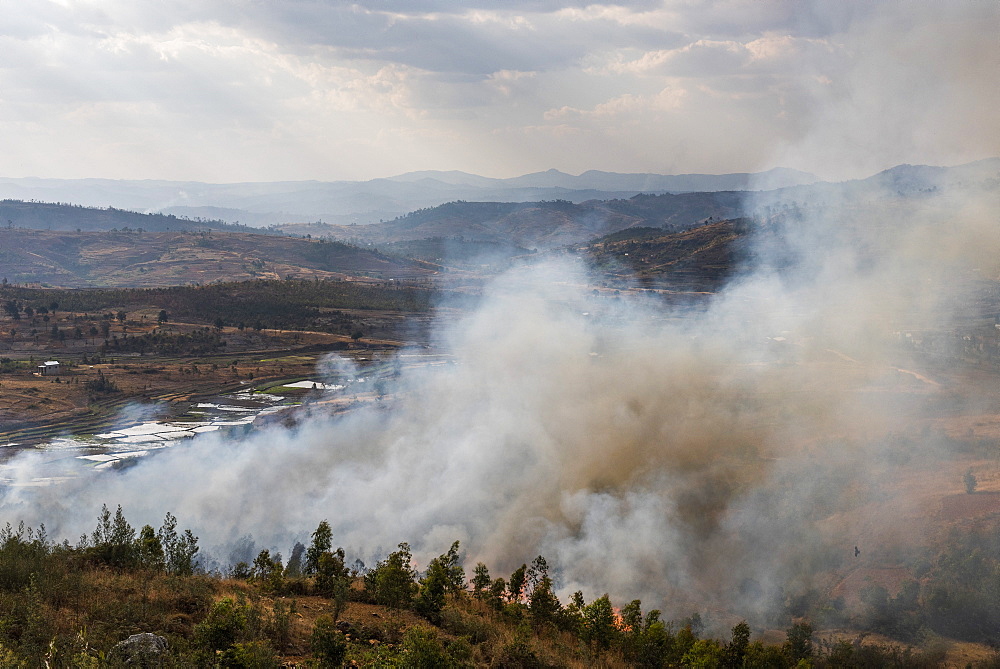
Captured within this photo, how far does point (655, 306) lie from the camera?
328ft

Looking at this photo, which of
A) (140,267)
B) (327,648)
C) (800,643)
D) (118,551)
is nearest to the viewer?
(327,648)

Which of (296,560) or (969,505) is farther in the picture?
(969,505)

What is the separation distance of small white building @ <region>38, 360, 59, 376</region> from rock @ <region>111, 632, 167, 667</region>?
66.7 metres

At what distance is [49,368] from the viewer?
69750 millimetres

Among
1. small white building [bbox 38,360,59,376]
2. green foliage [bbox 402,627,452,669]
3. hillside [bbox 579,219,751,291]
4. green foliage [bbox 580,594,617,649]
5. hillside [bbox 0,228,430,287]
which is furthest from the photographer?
hillside [bbox 0,228,430,287]

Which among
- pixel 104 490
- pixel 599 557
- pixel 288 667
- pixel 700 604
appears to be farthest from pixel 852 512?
pixel 104 490

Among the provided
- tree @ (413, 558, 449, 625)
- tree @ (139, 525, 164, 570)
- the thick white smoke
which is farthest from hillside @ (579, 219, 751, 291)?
tree @ (139, 525, 164, 570)

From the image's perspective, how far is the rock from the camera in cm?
1295

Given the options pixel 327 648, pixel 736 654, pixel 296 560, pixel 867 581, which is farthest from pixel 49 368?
pixel 867 581

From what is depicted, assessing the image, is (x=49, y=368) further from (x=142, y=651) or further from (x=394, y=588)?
(x=142, y=651)

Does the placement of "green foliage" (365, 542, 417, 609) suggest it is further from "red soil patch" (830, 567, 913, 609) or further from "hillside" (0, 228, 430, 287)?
"hillside" (0, 228, 430, 287)

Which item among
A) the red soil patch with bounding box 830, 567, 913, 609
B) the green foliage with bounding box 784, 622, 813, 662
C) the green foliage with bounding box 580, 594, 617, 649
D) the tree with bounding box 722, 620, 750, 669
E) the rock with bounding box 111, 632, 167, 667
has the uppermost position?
the rock with bounding box 111, 632, 167, 667

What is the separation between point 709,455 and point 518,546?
15.2 m

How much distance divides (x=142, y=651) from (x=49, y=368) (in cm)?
6904
